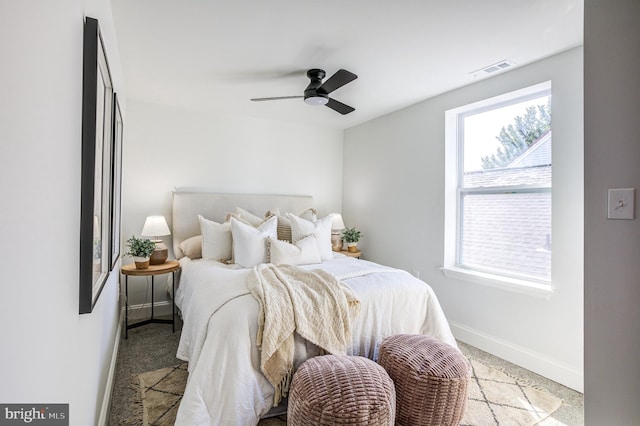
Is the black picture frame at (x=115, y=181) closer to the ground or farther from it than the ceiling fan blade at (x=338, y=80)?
closer to the ground

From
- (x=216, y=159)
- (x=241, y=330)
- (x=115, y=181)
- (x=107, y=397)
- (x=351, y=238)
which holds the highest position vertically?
(x=216, y=159)

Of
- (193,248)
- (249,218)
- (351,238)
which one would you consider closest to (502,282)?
(351,238)

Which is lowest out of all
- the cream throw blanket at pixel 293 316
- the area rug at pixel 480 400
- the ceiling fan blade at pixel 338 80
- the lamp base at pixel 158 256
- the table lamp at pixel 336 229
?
the area rug at pixel 480 400

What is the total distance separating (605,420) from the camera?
1.34 m

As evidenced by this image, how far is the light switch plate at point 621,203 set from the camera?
130cm

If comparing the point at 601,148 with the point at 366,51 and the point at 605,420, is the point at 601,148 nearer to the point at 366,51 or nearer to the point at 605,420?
the point at 605,420

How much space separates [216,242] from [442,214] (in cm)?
241

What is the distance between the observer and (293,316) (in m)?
1.95

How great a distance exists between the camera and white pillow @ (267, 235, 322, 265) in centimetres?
300

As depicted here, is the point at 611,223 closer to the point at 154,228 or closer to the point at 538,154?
the point at 538,154

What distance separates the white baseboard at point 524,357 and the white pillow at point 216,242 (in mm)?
2481

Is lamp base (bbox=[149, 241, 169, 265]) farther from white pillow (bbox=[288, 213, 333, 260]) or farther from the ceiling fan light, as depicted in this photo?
the ceiling fan light

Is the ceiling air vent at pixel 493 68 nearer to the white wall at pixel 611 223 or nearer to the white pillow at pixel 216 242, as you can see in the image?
the white wall at pixel 611 223

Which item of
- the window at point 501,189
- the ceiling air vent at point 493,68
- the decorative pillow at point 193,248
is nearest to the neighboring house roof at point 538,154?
the window at point 501,189
